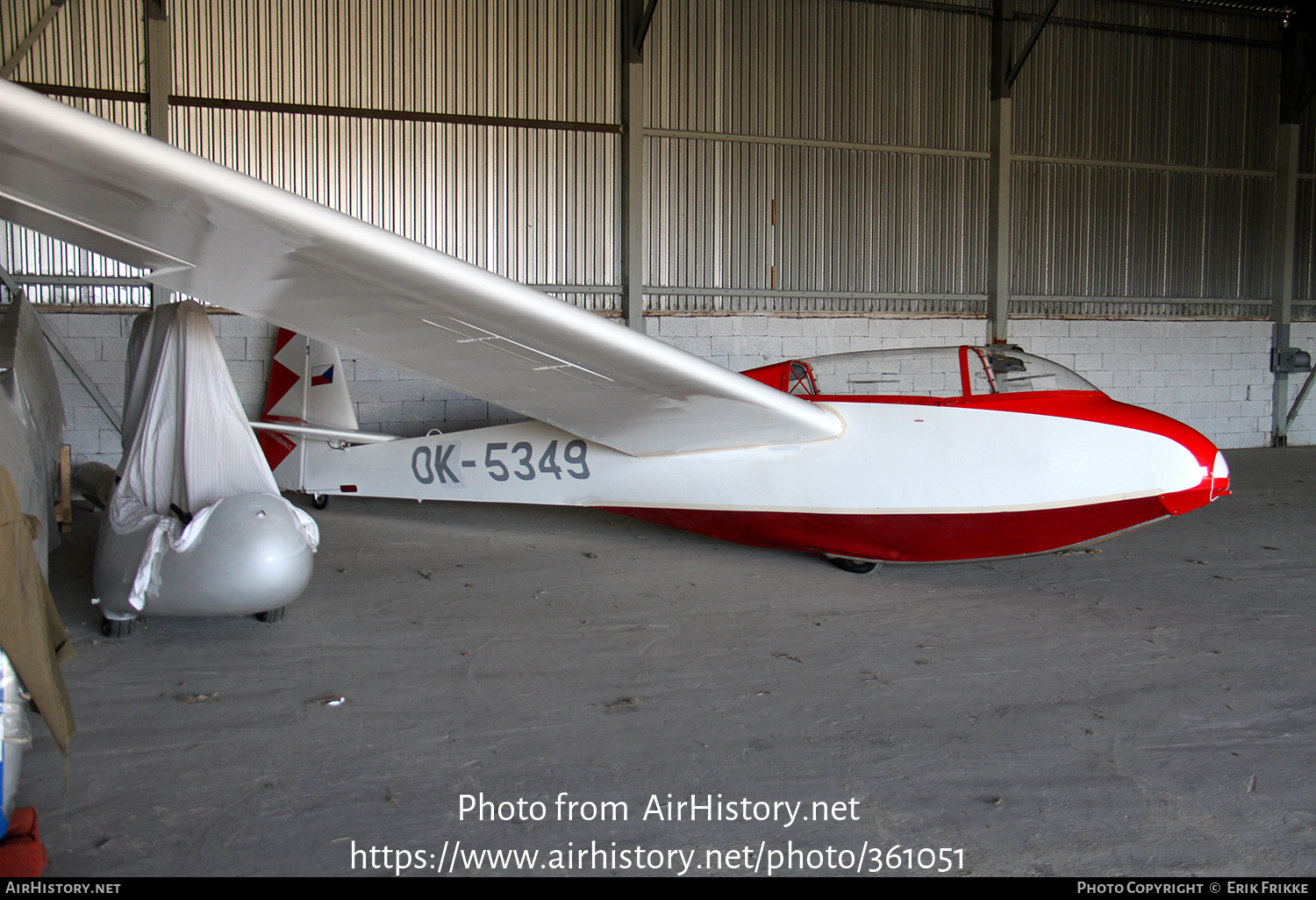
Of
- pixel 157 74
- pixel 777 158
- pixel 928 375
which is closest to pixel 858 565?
pixel 928 375

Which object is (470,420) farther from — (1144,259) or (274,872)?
(1144,259)

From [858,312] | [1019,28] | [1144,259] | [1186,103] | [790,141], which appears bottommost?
[858,312]

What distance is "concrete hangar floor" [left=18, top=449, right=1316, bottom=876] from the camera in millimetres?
2266

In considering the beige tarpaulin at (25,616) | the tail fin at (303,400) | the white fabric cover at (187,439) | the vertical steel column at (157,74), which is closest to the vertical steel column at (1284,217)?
the tail fin at (303,400)

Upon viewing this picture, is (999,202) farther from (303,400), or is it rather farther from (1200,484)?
(303,400)

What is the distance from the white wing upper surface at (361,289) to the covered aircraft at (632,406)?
0.04 ft

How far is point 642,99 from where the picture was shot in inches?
413

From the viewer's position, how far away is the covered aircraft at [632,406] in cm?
270

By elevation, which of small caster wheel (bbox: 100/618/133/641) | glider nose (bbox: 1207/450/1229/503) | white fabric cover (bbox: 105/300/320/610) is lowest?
small caster wheel (bbox: 100/618/133/641)

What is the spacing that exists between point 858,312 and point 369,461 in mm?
7218

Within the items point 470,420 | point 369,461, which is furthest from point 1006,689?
point 470,420

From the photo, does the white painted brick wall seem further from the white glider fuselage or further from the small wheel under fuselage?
the small wheel under fuselage

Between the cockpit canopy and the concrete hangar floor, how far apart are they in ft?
3.77

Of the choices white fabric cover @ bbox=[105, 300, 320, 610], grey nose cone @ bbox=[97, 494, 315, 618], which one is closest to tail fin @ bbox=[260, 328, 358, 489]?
white fabric cover @ bbox=[105, 300, 320, 610]
